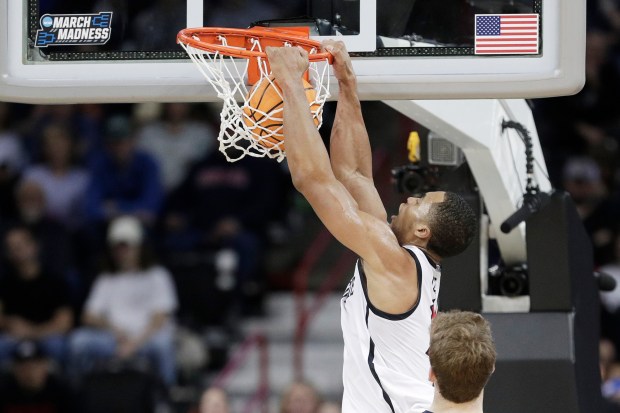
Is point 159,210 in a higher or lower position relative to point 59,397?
higher

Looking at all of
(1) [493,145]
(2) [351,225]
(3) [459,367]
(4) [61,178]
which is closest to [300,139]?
(2) [351,225]

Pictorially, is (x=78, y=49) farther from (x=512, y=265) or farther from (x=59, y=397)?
(x=59, y=397)

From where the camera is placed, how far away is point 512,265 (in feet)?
22.3

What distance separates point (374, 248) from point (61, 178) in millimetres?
6976

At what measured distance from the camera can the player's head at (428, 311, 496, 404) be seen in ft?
13.6

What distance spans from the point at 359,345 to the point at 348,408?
0.24m

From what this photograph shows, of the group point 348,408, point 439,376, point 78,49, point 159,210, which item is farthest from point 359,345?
point 159,210

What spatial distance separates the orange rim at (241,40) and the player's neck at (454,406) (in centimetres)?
148

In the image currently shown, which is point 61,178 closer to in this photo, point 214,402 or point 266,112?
point 214,402

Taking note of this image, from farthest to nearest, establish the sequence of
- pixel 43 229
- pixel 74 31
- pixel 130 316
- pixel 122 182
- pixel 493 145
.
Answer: pixel 122 182 < pixel 43 229 < pixel 130 316 < pixel 493 145 < pixel 74 31

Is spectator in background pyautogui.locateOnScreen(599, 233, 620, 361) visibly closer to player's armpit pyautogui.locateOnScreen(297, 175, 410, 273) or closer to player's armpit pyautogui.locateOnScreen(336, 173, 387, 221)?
player's armpit pyautogui.locateOnScreen(336, 173, 387, 221)

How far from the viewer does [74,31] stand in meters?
5.40

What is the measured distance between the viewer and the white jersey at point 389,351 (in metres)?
4.94

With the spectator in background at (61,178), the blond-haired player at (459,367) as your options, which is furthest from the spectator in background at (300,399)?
the blond-haired player at (459,367)
